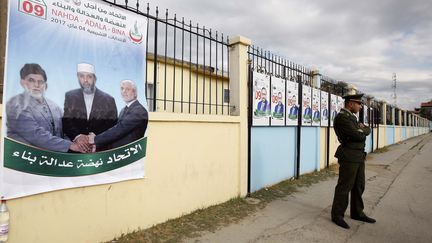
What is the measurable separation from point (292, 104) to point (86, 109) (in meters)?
5.43

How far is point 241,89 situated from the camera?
614 cm

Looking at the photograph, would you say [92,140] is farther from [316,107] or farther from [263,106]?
[316,107]

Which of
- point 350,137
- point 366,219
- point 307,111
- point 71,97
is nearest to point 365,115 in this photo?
point 307,111

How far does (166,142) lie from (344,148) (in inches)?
104

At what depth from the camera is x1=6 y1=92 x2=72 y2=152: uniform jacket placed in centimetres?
309

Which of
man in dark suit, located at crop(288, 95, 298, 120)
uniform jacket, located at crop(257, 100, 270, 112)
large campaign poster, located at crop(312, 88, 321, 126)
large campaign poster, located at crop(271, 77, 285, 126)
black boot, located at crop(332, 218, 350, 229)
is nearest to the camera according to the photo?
black boot, located at crop(332, 218, 350, 229)

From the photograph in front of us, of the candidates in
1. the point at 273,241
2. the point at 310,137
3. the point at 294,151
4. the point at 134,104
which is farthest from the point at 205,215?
the point at 310,137

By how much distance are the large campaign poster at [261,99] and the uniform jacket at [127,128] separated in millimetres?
2783

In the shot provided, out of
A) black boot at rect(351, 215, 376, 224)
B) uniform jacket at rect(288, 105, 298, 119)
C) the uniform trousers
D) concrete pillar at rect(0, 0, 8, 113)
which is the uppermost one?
concrete pillar at rect(0, 0, 8, 113)

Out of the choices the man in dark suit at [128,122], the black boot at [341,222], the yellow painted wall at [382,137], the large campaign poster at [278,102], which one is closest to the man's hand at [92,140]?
the man in dark suit at [128,122]

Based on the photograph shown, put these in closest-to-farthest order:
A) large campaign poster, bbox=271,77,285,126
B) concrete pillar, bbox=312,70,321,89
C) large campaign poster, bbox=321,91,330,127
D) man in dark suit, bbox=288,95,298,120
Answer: large campaign poster, bbox=271,77,285,126
man in dark suit, bbox=288,95,298,120
concrete pillar, bbox=312,70,321,89
large campaign poster, bbox=321,91,330,127

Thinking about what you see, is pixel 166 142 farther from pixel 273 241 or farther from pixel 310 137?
pixel 310 137

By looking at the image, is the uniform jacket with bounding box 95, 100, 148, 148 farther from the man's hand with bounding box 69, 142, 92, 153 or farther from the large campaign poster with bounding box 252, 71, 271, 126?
the large campaign poster with bounding box 252, 71, 271, 126

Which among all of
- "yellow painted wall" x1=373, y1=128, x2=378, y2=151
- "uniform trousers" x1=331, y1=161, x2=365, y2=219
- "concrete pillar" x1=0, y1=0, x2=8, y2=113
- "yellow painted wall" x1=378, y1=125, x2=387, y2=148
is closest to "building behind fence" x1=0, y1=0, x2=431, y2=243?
→ "concrete pillar" x1=0, y1=0, x2=8, y2=113
